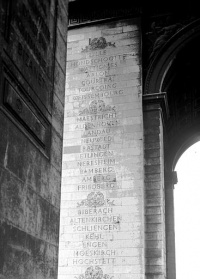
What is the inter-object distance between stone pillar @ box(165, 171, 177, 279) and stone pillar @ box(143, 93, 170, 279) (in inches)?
203

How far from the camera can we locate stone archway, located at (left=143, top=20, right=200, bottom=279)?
39.9 ft

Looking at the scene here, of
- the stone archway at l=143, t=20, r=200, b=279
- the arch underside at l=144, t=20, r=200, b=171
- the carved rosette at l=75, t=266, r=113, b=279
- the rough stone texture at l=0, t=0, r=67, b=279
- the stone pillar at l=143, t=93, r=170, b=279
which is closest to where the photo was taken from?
the rough stone texture at l=0, t=0, r=67, b=279

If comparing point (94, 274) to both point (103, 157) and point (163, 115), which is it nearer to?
point (103, 157)

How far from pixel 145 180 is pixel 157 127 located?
1.55m

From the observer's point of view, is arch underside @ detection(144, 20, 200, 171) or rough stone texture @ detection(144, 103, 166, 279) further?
arch underside @ detection(144, 20, 200, 171)

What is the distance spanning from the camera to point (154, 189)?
12.5m

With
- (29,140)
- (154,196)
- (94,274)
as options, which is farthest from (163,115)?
(29,140)

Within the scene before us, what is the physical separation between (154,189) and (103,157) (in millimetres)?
1620

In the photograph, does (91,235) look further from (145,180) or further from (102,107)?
(102,107)

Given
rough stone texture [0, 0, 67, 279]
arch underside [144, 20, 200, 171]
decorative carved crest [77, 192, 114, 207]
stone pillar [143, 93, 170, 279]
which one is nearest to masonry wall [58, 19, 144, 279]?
decorative carved crest [77, 192, 114, 207]

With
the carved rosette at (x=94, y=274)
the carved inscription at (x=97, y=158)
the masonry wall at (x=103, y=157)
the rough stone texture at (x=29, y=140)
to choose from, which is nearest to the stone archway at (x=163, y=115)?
the masonry wall at (x=103, y=157)

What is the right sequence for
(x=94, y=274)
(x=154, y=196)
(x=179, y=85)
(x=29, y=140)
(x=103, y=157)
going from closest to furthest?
1. (x=29, y=140)
2. (x=94, y=274)
3. (x=154, y=196)
4. (x=103, y=157)
5. (x=179, y=85)

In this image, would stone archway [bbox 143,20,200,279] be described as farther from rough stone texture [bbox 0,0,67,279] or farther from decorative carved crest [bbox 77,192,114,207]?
rough stone texture [bbox 0,0,67,279]

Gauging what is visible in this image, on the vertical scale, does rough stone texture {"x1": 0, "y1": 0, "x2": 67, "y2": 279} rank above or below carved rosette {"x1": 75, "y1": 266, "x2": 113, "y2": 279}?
above
